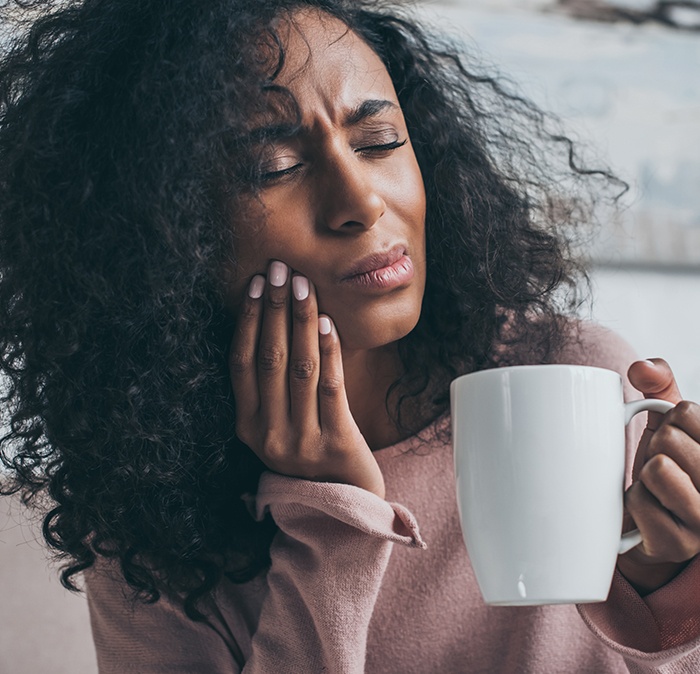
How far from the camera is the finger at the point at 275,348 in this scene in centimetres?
85

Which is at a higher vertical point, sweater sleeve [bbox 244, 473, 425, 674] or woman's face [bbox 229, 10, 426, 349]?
woman's face [bbox 229, 10, 426, 349]

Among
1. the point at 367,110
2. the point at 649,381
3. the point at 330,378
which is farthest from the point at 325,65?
the point at 649,381

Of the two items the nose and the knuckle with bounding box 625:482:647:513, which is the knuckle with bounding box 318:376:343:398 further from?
the knuckle with bounding box 625:482:647:513

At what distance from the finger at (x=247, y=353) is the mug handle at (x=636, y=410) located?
1.19ft

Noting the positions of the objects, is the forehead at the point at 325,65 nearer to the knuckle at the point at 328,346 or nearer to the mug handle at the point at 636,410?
the knuckle at the point at 328,346

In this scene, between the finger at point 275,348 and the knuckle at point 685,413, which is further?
the finger at point 275,348

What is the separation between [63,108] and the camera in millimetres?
854

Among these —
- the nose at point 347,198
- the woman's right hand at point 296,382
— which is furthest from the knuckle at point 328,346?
the nose at point 347,198

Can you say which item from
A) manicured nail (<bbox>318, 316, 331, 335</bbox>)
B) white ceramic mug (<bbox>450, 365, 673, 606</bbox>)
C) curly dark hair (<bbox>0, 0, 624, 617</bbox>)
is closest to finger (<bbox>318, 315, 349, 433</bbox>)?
manicured nail (<bbox>318, 316, 331, 335</bbox>)

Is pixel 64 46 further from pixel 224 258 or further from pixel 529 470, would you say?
pixel 529 470

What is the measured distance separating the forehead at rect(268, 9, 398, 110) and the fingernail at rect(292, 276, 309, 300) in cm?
16

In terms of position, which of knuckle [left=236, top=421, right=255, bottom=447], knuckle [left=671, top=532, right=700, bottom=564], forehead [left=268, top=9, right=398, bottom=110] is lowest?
knuckle [left=236, top=421, right=255, bottom=447]

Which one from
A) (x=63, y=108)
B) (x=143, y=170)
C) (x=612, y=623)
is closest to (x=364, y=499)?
(x=612, y=623)

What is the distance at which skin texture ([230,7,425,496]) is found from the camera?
2.78 ft
